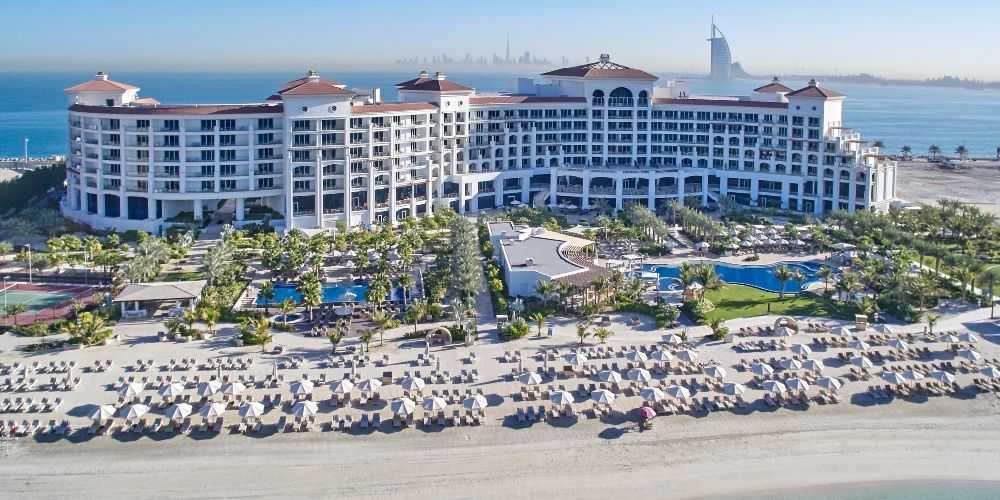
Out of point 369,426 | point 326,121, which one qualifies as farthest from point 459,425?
point 326,121

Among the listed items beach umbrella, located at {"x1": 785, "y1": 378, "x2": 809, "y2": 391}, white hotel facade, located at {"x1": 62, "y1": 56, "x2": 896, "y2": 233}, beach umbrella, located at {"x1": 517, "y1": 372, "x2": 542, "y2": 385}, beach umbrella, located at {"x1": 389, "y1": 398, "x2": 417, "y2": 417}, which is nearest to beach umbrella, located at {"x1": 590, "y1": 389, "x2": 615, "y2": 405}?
beach umbrella, located at {"x1": 517, "y1": 372, "x2": 542, "y2": 385}

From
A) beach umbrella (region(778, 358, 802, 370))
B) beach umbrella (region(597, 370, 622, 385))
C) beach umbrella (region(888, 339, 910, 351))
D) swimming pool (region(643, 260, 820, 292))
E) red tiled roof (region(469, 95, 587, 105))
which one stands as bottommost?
beach umbrella (region(597, 370, 622, 385))

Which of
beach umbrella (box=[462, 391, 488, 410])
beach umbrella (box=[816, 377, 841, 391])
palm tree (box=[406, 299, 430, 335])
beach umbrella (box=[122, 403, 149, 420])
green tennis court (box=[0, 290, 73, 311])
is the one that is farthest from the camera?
green tennis court (box=[0, 290, 73, 311])

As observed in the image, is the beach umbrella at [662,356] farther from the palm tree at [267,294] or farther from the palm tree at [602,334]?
the palm tree at [267,294]

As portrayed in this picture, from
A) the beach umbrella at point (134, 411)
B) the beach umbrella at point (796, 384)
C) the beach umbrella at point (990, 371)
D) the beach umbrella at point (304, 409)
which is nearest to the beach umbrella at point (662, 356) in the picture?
the beach umbrella at point (796, 384)

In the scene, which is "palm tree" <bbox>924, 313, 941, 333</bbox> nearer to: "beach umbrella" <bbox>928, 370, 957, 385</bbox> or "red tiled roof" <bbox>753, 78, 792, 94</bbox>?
"beach umbrella" <bbox>928, 370, 957, 385</bbox>

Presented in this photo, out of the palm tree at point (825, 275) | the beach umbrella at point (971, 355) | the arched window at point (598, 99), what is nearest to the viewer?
the beach umbrella at point (971, 355)
